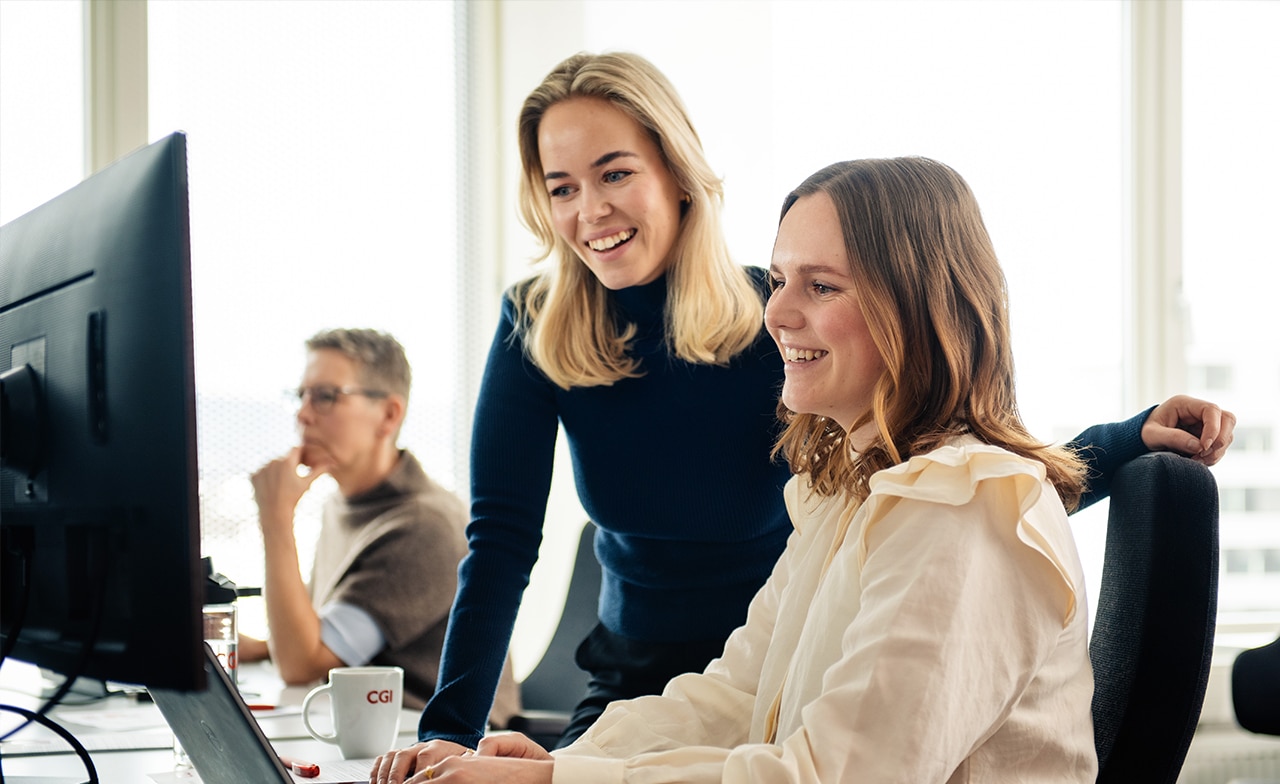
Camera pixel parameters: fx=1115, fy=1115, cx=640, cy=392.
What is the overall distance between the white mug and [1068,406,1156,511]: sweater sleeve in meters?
0.79

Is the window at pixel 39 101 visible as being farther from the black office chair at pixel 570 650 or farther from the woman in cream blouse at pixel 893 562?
the woman in cream blouse at pixel 893 562

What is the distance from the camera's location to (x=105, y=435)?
2.48ft

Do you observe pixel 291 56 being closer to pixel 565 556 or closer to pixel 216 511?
pixel 216 511

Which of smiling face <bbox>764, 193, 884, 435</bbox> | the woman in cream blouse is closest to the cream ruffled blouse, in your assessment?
the woman in cream blouse

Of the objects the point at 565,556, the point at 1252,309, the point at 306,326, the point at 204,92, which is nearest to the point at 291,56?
the point at 204,92

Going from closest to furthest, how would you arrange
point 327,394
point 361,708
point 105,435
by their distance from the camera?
point 105,435
point 361,708
point 327,394

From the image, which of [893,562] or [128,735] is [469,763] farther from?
[128,735]

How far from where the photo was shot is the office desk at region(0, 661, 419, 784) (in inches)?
47.4

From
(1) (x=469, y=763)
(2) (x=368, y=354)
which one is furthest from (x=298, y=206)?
(1) (x=469, y=763)

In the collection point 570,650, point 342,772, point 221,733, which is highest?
point 221,733

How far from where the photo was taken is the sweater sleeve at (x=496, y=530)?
52.8 inches

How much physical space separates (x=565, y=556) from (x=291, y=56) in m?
1.47

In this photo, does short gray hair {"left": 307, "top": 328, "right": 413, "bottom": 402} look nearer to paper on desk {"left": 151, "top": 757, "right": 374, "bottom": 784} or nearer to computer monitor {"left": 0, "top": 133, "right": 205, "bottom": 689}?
paper on desk {"left": 151, "top": 757, "right": 374, "bottom": 784}

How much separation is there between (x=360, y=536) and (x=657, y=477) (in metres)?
1.04
